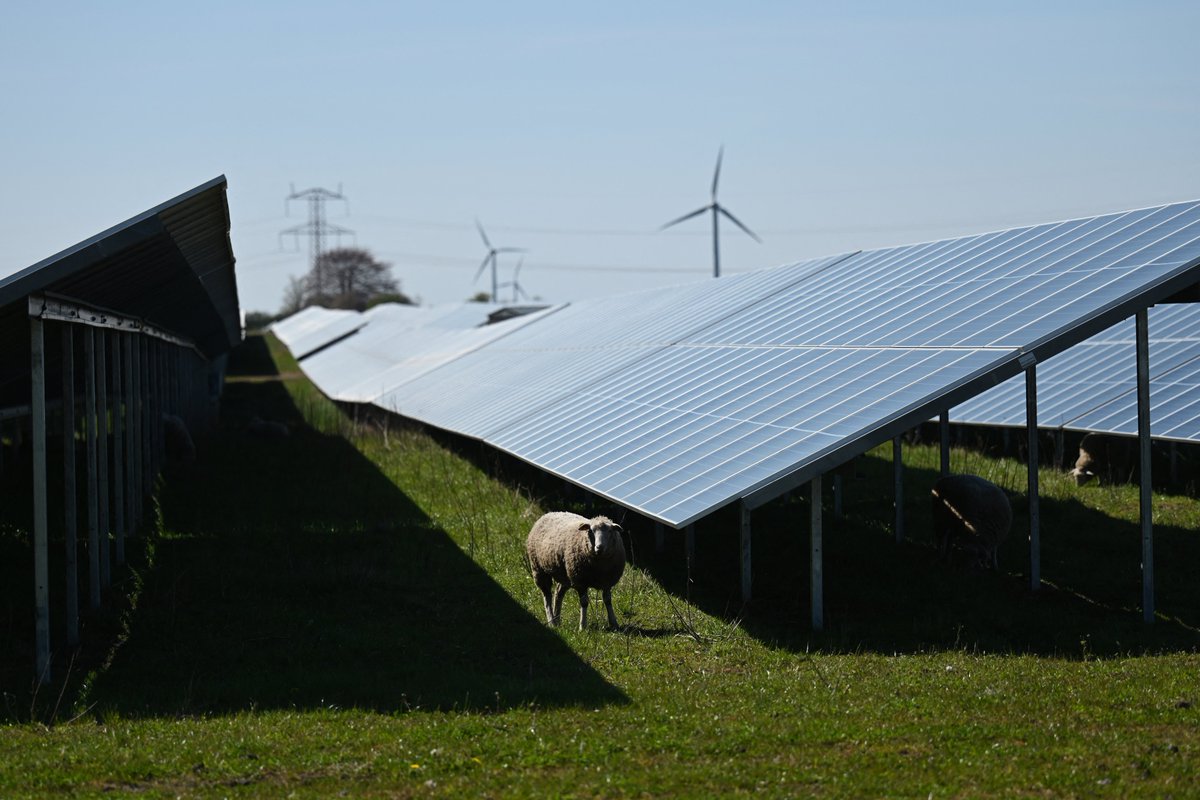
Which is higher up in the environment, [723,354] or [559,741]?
[723,354]

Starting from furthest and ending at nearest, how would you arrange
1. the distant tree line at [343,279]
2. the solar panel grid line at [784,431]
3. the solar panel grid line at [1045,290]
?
the distant tree line at [343,279] < the solar panel grid line at [1045,290] < the solar panel grid line at [784,431]

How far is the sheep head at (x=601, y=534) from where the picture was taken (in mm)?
14297

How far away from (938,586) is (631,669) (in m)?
5.45

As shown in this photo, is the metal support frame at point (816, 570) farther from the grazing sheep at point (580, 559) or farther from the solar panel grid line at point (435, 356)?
the solar panel grid line at point (435, 356)

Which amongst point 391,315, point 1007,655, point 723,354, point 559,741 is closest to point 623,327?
point 723,354

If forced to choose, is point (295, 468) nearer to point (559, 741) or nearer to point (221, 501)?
point (221, 501)

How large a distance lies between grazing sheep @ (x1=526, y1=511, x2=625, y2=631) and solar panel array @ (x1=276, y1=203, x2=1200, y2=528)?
59cm

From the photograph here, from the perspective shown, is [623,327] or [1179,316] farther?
[623,327]

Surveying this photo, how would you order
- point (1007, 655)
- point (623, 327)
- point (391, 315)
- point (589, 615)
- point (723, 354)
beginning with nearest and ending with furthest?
point (1007, 655) → point (589, 615) → point (723, 354) → point (623, 327) → point (391, 315)

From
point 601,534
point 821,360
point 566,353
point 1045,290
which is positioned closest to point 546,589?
point 601,534

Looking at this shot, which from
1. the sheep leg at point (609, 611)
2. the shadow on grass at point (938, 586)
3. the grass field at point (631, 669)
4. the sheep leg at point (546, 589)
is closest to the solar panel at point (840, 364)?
the sheep leg at point (609, 611)

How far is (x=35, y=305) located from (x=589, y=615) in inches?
275

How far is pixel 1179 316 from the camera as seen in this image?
93.7 ft

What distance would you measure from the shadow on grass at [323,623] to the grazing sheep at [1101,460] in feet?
40.6
